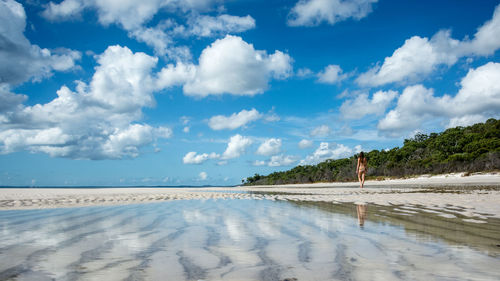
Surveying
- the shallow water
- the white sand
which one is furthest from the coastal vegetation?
the shallow water

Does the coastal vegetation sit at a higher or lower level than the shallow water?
higher

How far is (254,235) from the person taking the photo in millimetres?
3850

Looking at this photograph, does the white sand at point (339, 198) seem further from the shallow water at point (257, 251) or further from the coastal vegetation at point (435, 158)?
the coastal vegetation at point (435, 158)

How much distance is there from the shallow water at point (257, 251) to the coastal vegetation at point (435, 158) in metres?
30.0

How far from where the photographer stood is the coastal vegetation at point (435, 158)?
30216 mm

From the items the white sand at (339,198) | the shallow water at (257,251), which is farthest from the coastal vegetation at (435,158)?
the shallow water at (257,251)

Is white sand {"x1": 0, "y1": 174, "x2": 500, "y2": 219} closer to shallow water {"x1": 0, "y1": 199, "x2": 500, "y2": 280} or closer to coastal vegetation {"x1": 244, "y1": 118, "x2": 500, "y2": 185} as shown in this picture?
shallow water {"x1": 0, "y1": 199, "x2": 500, "y2": 280}

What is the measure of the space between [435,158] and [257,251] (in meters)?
40.6

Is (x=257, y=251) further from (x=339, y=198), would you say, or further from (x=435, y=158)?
(x=435, y=158)

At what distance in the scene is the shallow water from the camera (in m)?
2.20

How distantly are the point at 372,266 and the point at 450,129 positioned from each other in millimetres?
58216

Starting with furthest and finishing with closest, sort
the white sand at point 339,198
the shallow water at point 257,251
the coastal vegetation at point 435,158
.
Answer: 1. the coastal vegetation at point 435,158
2. the white sand at point 339,198
3. the shallow water at point 257,251

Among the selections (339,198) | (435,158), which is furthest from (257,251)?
(435,158)

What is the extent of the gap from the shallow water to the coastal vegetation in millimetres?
29977
